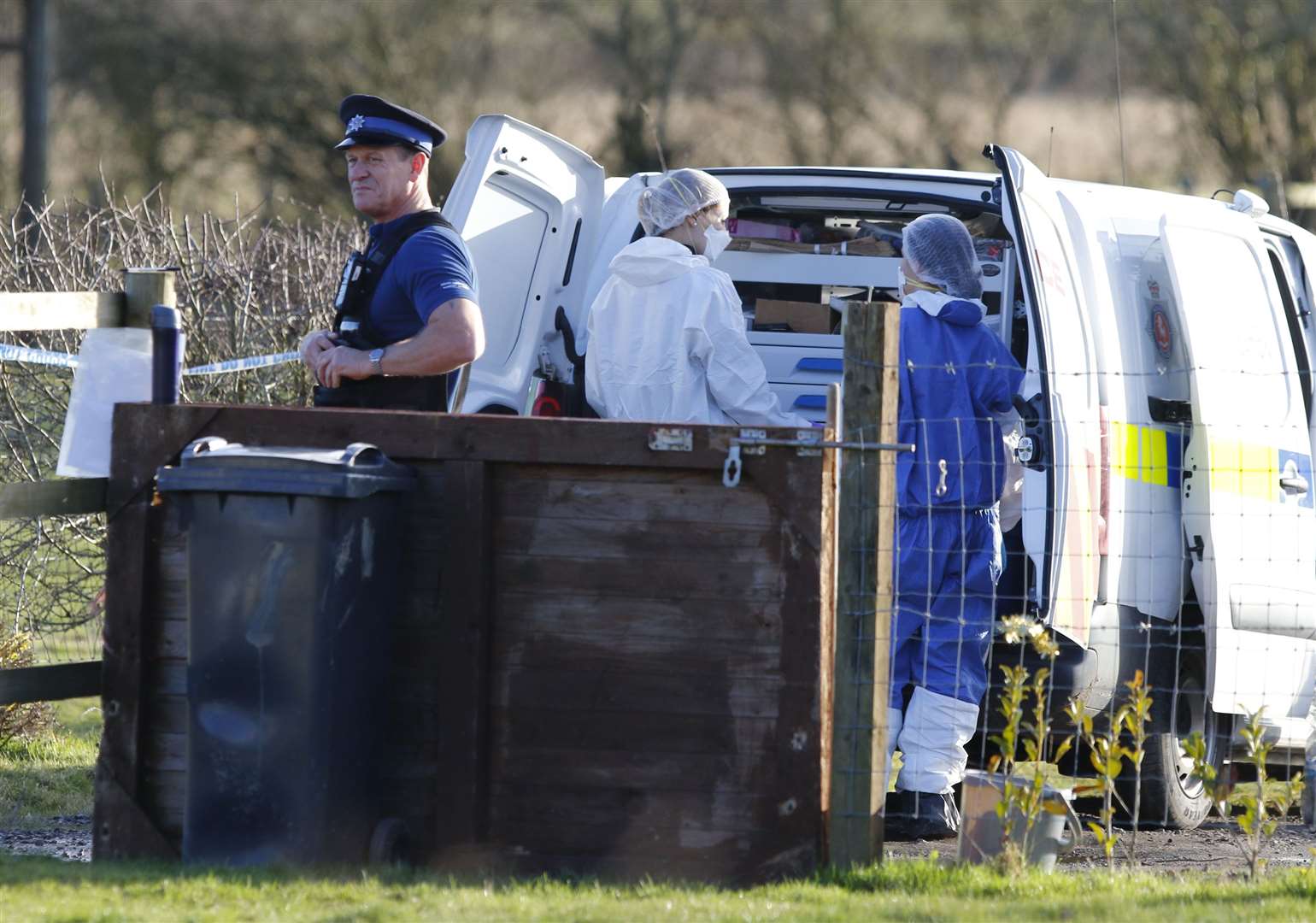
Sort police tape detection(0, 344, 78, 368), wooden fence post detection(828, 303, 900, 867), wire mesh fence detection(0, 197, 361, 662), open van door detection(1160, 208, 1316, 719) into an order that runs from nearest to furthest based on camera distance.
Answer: wooden fence post detection(828, 303, 900, 867), police tape detection(0, 344, 78, 368), open van door detection(1160, 208, 1316, 719), wire mesh fence detection(0, 197, 361, 662)

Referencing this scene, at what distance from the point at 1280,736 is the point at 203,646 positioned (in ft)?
12.6

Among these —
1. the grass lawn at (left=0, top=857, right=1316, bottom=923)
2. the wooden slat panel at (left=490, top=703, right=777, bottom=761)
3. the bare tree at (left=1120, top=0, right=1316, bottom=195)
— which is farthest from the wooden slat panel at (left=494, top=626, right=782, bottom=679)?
the bare tree at (left=1120, top=0, right=1316, bottom=195)

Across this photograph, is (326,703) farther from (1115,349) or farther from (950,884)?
(1115,349)

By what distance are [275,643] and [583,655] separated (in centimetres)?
78

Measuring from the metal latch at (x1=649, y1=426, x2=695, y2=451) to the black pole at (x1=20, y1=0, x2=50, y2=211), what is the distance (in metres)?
9.14

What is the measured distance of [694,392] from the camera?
5.36m

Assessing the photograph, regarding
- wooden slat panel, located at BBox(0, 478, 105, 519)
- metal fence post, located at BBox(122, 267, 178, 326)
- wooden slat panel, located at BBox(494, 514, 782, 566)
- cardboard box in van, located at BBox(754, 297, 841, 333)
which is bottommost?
wooden slat panel, located at BBox(494, 514, 782, 566)

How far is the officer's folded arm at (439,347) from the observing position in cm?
486

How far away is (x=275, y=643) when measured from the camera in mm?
4289

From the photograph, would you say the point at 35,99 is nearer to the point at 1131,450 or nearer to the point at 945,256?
the point at 945,256

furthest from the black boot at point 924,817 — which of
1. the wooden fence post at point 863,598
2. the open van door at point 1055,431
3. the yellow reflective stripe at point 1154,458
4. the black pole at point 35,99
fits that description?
the black pole at point 35,99

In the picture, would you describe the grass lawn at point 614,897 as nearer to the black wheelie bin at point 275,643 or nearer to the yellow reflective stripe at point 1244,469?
the black wheelie bin at point 275,643

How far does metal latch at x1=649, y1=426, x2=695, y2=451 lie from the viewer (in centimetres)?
446

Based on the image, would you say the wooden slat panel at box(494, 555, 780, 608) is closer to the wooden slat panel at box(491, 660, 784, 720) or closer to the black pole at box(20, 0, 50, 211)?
the wooden slat panel at box(491, 660, 784, 720)
